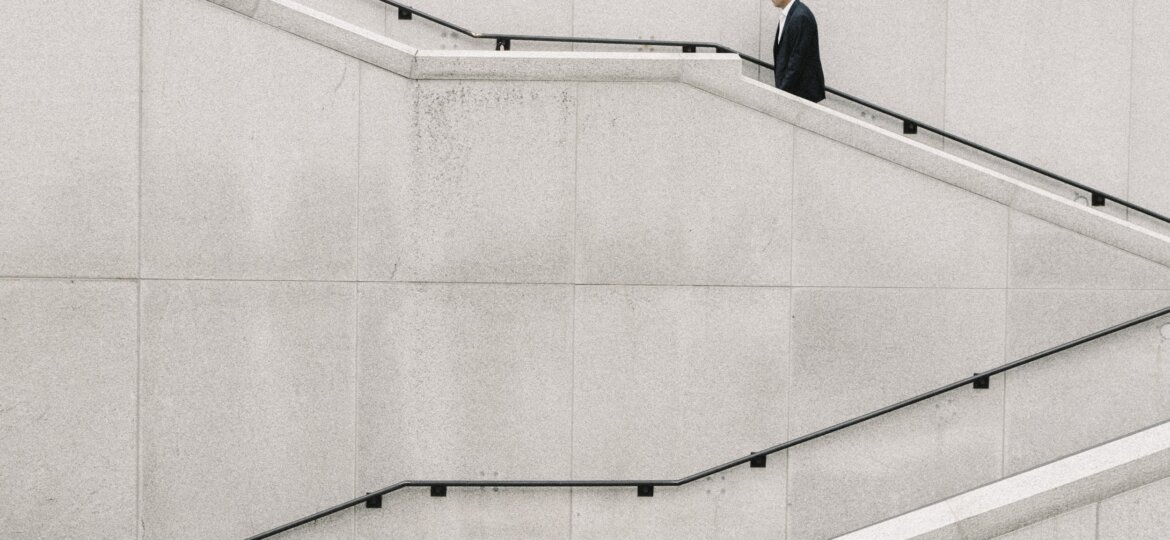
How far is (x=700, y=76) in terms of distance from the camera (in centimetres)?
717

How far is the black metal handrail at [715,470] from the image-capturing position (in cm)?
702

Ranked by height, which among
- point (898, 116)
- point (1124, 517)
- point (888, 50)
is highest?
point (888, 50)

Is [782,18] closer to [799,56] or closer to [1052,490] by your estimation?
[799,56]

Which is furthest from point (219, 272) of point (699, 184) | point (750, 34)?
point (750, 34)

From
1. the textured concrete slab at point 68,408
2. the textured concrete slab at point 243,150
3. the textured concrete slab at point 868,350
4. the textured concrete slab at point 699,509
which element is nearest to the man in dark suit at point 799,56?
the textured concrete slab at point 868,350

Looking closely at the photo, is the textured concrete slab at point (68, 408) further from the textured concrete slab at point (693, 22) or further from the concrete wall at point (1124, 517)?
the concrete wall at point (1124, 517)

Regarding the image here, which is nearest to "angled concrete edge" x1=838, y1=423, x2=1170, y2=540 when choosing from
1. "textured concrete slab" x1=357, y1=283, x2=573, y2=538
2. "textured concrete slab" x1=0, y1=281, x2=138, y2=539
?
"textured concrete slab" x1=357, y1=283, x2=573, y2=538

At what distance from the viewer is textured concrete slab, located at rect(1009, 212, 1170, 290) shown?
7230mm

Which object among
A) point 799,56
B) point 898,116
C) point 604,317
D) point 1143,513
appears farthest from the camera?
point 898,116

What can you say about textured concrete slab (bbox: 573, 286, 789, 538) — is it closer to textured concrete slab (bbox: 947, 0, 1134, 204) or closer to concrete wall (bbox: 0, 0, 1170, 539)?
concrete wall (bbox: 0, 0, 1170, 539)

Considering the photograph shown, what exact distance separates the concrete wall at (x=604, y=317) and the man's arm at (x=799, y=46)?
2.89ft

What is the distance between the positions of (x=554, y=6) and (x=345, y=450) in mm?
4138

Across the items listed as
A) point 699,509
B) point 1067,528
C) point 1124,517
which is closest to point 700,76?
point 699,509

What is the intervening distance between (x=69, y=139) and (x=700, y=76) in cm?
456
